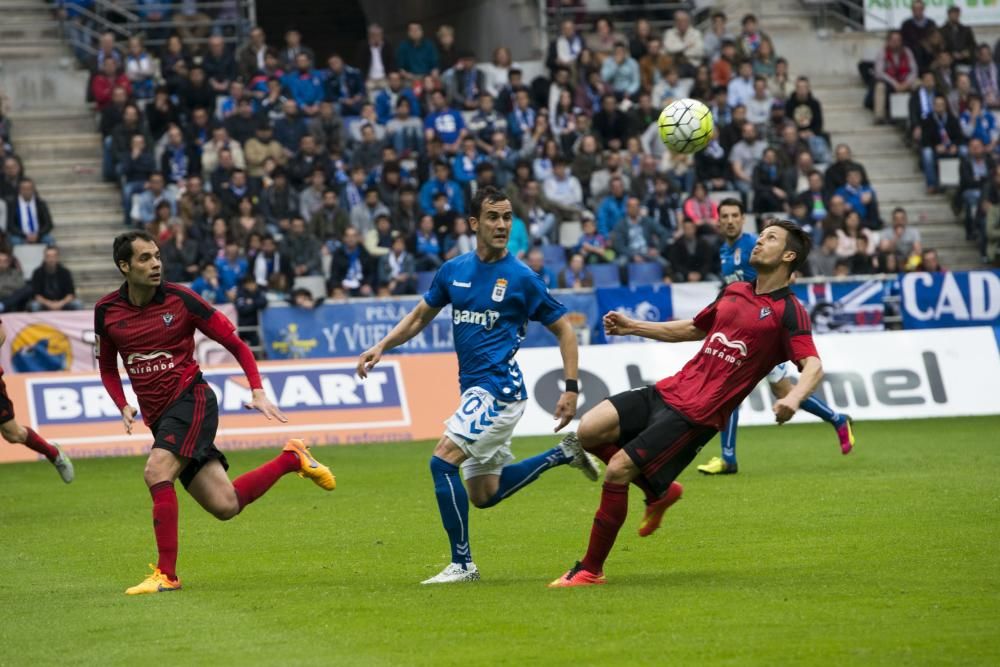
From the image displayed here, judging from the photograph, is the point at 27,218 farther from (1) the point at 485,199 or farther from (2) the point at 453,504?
(2) the point at 453,504

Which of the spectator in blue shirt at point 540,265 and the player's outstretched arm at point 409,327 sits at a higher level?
the player's outstretched arm at point 409,327

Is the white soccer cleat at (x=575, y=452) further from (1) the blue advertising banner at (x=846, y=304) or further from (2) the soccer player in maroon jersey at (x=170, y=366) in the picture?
(1) the blue advertising banner at (x=846, y=304)

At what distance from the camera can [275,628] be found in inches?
328

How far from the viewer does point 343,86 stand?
28938 mm

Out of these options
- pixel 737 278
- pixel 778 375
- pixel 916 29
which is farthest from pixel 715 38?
pixel 778 375

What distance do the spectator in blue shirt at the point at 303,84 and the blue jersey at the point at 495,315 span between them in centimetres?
1905

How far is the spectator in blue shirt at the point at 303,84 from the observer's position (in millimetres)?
28516

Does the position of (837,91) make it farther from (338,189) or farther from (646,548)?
(646,548)

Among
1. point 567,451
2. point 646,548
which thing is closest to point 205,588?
point 567,451

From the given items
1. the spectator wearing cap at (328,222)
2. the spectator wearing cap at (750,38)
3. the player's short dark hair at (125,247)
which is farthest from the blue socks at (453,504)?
the spectator wearing cap at (750,38)

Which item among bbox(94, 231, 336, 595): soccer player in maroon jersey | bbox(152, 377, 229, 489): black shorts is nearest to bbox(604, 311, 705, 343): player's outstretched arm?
bbox(94, 231, 336, 595): soccer player in maroon jersey

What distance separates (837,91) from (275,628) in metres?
26.6

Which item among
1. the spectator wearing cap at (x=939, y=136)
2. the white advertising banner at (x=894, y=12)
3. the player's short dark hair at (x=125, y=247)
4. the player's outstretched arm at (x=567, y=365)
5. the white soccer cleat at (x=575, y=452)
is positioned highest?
the player's short dark hair at (x=125, y=247)

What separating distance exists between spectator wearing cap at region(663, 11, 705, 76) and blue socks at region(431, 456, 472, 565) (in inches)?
863
